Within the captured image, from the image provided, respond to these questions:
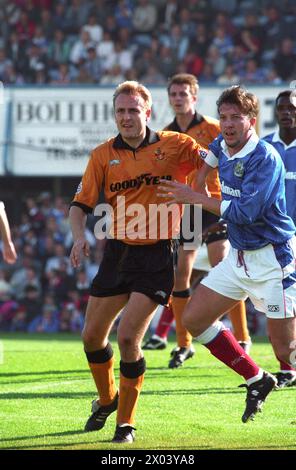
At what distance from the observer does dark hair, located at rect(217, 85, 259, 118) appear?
269 inches

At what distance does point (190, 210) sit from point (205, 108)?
10.1 meters

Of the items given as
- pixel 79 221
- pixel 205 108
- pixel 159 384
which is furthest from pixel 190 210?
pixel 205 108

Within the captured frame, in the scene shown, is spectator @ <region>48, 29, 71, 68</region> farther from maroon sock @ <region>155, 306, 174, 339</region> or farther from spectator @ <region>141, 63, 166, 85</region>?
maroon sock @ <region>155, 306, 174, 339</region>

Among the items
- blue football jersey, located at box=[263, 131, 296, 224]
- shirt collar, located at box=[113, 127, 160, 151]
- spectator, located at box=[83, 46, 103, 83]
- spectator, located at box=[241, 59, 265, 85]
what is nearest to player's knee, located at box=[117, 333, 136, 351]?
shirt collar, located at box=[113, 127, 160, 151]

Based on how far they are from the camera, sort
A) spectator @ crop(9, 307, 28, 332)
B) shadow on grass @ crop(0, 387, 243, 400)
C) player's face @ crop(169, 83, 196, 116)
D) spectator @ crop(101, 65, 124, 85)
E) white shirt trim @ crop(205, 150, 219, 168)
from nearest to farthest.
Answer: white shirt trim @ crop(205, 150, 219, 168) < shadow on grass @ crop(0, 387, 243, 400) < player's face @ crop(169, 83, 196, 116) < spectator @ crop(9, 307, 28, 332) < spectator @ crop(101, 65, 124, 85)

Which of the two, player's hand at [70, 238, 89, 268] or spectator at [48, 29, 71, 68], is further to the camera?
spectator at [48, 29, 71, 68]

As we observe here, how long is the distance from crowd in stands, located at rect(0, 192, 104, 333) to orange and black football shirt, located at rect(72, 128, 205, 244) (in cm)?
1166

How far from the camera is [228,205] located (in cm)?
676

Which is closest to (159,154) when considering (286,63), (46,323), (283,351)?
(283,351)

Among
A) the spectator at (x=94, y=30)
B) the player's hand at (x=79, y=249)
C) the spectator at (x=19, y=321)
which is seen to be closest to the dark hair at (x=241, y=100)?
the player's hand at (x=79, y=249)

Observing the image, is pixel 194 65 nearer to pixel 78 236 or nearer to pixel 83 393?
pixel 83 393

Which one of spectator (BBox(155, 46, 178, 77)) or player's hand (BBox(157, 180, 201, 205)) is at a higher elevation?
spectator (BBox(155, 46, 178, 77))

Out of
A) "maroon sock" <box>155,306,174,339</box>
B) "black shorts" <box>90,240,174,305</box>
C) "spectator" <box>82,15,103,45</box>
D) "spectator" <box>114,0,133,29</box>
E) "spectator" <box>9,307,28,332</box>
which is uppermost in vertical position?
"spectator" <box>114,0,133,29</box>

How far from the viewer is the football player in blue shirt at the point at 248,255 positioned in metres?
6.80
